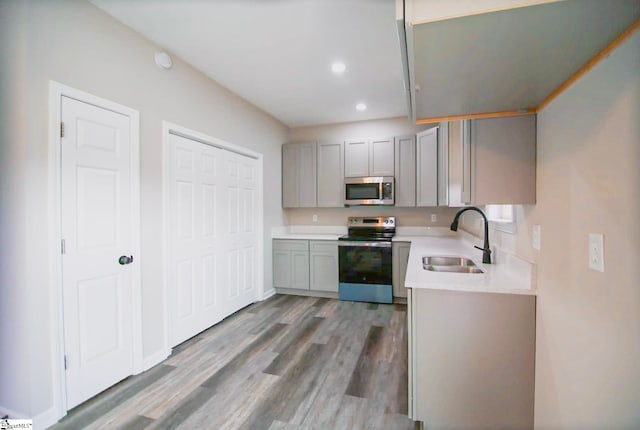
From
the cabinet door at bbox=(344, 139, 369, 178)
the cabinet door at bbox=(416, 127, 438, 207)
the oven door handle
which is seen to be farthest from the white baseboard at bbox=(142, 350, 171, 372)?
the cabinet door at bbox=(416, 127, 438, 207)

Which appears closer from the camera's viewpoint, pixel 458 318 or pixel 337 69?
pixel 458 318

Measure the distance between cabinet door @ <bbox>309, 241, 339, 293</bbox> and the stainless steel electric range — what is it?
11 cm

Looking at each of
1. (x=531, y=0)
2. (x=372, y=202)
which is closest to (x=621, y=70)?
(x=531, y=0)

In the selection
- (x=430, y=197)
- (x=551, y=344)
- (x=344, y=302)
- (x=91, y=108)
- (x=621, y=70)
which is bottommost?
(x=344, y=302)

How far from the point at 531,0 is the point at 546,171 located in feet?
2.93

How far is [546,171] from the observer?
4.28 ft

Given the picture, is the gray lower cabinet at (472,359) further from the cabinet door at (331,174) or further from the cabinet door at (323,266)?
the cabinet door at (331,174)

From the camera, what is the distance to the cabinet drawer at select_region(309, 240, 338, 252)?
3959 mm

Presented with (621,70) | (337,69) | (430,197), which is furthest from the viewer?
(430,197)

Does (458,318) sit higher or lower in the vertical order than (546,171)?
lower

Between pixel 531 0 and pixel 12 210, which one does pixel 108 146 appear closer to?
pixel 12 210

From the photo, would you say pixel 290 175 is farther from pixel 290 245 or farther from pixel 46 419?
pixel 46 419

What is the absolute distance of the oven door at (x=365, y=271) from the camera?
12.1 feet

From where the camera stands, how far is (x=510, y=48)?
85cm
